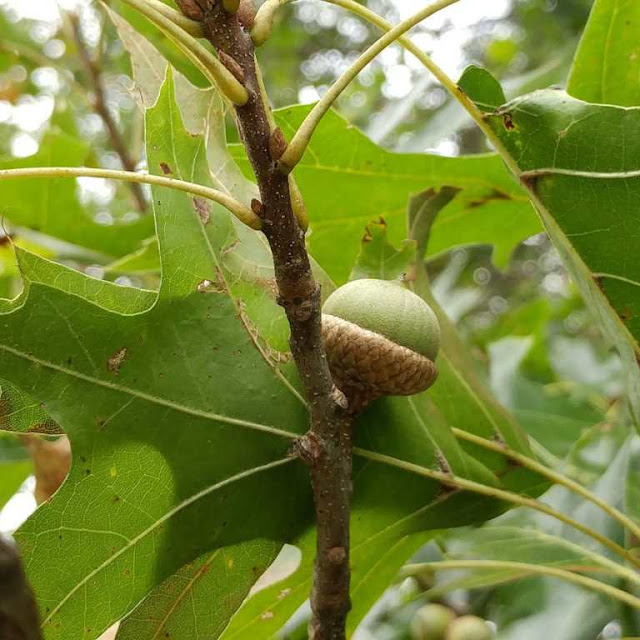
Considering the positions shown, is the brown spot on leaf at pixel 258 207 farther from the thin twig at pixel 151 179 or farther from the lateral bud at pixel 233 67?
the lateral bud at pixel 233 67

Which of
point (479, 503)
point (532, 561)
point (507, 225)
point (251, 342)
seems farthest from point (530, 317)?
point (251, 342)

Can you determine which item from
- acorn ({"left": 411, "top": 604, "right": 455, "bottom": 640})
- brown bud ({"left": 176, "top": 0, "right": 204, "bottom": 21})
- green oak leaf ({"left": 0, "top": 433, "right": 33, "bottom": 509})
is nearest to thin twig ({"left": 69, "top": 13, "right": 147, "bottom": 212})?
green oak leaf ({"left": 0, "top": 433, "right": 33, "bottom": 509})

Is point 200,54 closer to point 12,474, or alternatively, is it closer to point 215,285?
point 215,285

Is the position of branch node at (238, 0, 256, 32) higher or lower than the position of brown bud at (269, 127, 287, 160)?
higher

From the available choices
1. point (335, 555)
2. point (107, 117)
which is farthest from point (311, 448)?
point (107, 117)

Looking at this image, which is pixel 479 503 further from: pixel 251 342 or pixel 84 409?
pixel 84 409

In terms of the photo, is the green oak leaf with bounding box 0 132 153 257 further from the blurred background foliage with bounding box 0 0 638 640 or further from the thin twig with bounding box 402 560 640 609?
the thin twig with bounding box 402 560 640 609

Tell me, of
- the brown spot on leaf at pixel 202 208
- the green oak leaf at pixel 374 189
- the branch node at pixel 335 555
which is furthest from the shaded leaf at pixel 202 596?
the green oak leaf at pixel 374 189
